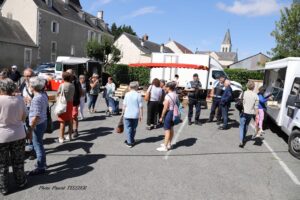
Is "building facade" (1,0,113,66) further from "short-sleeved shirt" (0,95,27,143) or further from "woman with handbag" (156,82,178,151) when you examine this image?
"short-sleeved shirt" (0,95,27,143)

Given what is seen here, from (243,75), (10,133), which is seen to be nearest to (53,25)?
(243,75)

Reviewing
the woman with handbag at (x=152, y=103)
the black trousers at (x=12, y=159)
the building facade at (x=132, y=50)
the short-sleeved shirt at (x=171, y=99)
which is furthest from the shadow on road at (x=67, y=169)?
the building facade at (x=132, y=50)

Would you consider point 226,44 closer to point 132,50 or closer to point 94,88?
point 132,50

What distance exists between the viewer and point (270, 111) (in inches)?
419

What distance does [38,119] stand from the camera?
5.30 metres

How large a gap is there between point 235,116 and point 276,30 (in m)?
15.4

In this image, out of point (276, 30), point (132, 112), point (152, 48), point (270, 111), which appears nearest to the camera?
point (132, 112)

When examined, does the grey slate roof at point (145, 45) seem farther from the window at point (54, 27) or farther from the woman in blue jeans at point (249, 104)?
the woman in blue jeans at point (249, 104)

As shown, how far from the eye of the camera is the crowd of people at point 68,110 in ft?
15.3

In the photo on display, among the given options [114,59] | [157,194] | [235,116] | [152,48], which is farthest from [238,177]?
[152,48]

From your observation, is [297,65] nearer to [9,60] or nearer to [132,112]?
[132,112]

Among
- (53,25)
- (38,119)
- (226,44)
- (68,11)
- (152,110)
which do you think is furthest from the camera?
(226,44)

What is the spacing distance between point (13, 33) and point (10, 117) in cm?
3065

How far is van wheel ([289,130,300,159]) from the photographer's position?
25.3 ft
